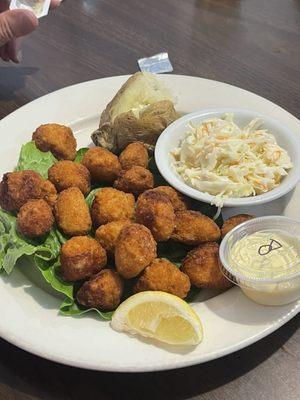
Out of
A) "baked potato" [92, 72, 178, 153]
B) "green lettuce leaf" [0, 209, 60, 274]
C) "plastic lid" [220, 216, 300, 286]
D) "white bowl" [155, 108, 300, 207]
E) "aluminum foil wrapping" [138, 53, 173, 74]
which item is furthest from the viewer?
"aluminum foil wrapping" [138, 53, 173, 74]

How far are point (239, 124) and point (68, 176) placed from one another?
867 mm

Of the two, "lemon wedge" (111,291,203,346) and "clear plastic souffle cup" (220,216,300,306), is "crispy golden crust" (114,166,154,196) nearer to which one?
"clear plastic souffle cup" (220,216,300,306)

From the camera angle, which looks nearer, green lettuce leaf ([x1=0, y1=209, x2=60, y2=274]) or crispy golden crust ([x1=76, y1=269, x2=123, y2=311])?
crispy golden crust ([x1=76, y1=269, x2=123, y2=311])

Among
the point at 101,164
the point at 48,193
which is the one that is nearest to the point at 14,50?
the point at 101,164

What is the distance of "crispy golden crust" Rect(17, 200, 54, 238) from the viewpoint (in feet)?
5.80

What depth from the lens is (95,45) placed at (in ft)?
10.5

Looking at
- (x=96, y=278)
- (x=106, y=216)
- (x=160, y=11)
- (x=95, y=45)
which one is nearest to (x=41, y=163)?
(x=106, y=216)

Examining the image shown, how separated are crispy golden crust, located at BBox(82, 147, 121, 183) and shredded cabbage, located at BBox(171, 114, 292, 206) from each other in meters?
0.28

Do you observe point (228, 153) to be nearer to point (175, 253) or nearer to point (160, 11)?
point (175, 253)

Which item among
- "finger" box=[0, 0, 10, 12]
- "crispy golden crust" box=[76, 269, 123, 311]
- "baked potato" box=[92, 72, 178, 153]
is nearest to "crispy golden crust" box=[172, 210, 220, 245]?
"crispy golden crust" box=[76, 269, 123, 311]

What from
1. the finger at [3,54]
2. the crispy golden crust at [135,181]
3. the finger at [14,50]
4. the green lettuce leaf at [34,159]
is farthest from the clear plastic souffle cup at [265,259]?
the finger at [3,54]

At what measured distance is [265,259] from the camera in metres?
1.53

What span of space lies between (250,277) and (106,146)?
1.09m

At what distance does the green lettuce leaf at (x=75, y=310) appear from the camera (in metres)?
1.60
